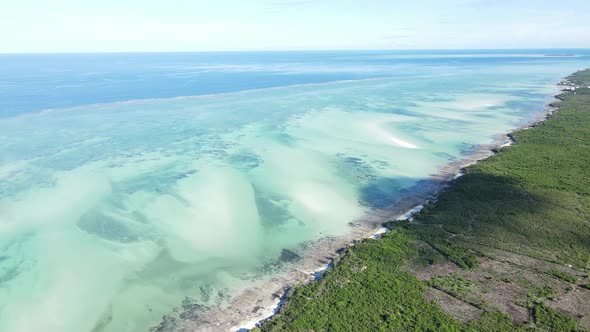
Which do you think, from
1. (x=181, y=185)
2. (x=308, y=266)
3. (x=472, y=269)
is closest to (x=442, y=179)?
(x=472, y=269)

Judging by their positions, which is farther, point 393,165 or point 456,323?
point 393,165

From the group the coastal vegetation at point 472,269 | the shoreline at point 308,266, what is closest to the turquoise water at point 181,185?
the shoreline at point 308,266

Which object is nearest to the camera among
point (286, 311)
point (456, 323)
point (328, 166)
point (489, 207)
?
point (456, 323)

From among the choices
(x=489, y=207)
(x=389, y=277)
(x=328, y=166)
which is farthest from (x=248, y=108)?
(x=389, y=277)

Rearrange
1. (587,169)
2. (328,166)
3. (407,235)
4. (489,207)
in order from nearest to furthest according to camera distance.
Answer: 1. (407,235)
2. (489,207)
3. (587,169)
4. (328,166)

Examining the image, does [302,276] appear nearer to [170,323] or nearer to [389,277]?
[389,277]

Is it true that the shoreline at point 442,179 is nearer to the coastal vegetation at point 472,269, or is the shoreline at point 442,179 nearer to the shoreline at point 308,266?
the shoreline at point 308,266

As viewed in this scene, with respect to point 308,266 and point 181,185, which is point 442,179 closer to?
point 308,266
